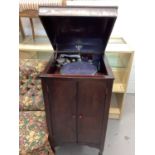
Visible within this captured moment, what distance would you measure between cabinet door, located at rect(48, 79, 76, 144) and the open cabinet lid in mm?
404

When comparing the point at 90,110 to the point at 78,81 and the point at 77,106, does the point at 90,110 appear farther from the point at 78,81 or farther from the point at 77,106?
the point at 78,81

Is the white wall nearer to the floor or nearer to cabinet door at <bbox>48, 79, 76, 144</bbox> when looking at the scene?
the floor

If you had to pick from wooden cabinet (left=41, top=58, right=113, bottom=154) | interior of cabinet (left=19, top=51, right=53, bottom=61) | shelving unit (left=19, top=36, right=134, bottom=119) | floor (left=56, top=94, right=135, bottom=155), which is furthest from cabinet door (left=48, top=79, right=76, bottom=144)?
interior of cabinet (left=19, top=51, right=53, bottom=61)

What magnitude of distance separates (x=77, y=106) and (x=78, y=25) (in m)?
0.58

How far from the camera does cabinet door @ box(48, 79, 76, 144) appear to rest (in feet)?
3.46

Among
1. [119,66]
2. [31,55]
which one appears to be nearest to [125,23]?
[119,66]

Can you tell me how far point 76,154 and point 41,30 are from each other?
1445 mm

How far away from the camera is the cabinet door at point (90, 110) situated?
3.41ft

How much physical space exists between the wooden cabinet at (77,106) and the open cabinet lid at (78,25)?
23cm

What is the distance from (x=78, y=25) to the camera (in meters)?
1.19

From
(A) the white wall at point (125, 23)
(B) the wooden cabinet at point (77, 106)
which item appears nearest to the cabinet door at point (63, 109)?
(B) the wooden cabinet at point (77, 106)

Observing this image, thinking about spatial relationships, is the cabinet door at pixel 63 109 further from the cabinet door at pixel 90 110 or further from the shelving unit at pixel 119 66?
the shelving unit at pixel 119 66
